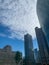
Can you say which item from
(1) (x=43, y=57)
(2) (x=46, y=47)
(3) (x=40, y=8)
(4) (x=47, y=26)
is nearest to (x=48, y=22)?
(4) (x=47, y=26)

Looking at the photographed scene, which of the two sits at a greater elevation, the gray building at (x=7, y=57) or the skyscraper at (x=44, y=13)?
the skyscraper at (x=44, y=13)

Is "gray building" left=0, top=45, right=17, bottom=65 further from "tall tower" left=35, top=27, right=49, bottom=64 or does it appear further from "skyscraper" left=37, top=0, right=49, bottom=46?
"skyscraper" left=37, top=0, right=49, bottom=46

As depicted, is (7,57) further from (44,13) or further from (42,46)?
(44,13)

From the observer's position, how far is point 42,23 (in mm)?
143750

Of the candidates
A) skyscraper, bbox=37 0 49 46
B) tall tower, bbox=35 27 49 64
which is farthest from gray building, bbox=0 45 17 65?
skyscraper, bbox=37 0 49 46

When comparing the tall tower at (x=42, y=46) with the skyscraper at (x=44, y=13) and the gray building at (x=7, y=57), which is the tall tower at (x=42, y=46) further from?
the gray building at (x=7, y=57)

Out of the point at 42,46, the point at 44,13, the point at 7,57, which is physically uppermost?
the point at 44,13

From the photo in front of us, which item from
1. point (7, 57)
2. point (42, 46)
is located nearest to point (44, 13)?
point (42, 46)

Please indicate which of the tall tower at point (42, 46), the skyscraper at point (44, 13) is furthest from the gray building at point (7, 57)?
the skyscraper at point (44, 13)

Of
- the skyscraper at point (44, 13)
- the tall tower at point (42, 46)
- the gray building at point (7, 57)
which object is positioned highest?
the skyscraper at point (44, 13)

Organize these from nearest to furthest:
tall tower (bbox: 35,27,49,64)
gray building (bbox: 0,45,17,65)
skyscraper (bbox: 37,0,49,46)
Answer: gray building (bbox: 0,45,17,65) < skyscraper (bbox: 37,0,49,46) < tall tower (bbox: 35,27,49,64)

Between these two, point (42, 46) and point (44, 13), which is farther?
point (42, 46)

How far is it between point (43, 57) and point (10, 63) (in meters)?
59.6

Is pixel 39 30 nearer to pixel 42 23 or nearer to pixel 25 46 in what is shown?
pixel 42 23
